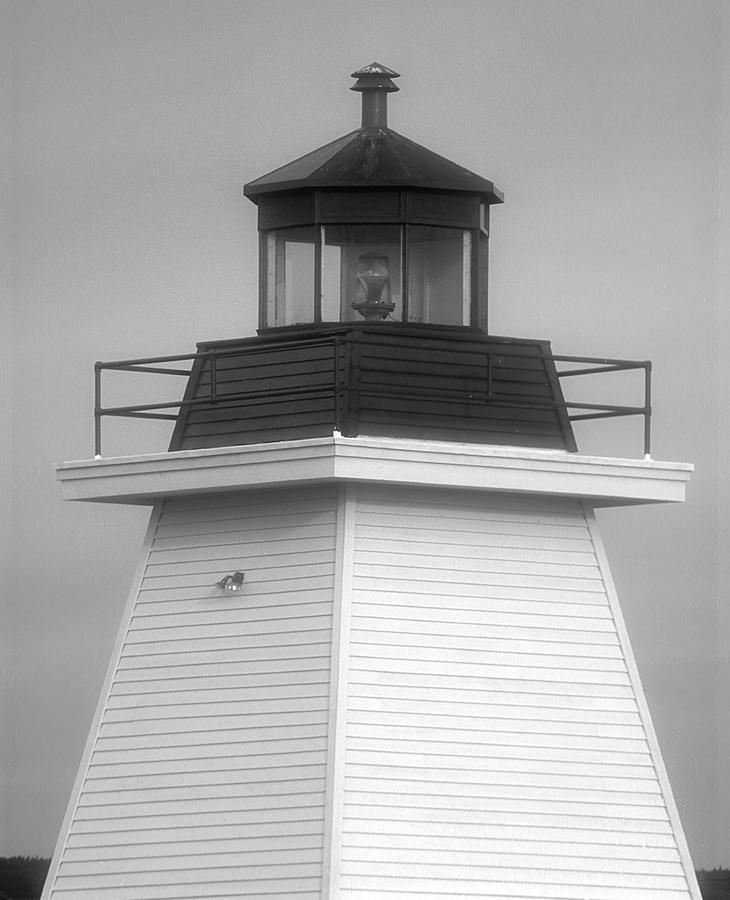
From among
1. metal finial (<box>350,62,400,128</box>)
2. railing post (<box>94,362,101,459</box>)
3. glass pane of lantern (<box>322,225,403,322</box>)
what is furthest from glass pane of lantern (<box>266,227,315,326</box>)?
railing post (<box>94,362,101,459</box>)

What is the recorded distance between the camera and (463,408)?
18281 millimetres

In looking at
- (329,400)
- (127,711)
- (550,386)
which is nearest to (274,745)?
(127,711)

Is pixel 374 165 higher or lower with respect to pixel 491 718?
higher

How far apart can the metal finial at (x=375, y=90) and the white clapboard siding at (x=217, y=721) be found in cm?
362

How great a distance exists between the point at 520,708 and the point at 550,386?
2866mm

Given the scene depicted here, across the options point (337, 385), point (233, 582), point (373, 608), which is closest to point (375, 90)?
point (337, 385)

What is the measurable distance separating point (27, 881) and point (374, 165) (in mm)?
14638

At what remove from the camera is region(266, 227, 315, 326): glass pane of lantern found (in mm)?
18891

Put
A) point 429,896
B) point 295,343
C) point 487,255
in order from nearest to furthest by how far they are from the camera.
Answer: point 429,896, point 295,343, point 487,255

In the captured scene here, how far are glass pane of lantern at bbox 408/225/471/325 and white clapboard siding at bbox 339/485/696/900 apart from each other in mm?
1725

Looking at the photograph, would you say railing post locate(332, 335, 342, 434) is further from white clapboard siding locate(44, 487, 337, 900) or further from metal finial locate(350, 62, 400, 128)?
metal finial locate(350, 62, 400, 128)

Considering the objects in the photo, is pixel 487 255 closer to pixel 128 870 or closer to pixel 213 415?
pixel 213 415

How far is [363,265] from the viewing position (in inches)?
741

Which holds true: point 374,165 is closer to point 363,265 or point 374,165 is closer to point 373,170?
point 373,170
